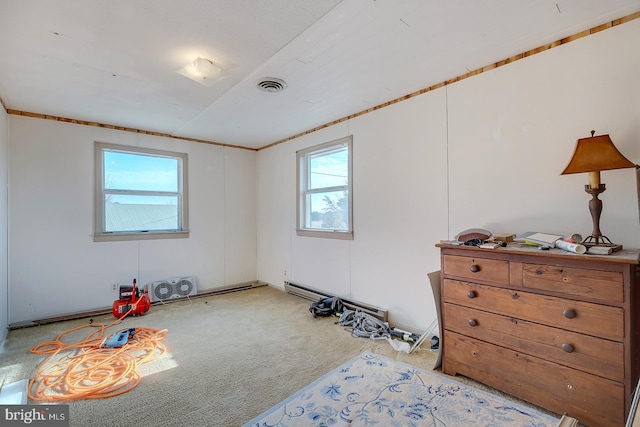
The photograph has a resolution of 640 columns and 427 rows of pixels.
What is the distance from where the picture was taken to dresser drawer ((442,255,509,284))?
1947 millimetres

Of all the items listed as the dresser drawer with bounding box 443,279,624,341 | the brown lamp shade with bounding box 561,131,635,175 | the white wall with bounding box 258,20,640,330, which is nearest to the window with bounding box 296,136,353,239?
the white wall with bounding box 258,20,640,330

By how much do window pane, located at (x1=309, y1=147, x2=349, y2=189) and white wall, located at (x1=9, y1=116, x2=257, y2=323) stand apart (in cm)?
183

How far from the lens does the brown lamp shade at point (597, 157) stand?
64.3 inches

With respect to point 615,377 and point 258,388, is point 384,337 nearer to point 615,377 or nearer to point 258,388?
point 258,388

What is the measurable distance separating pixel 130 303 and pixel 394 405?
3410mm

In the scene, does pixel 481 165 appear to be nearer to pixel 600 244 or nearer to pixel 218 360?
pixel 600 244

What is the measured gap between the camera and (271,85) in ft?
9.01

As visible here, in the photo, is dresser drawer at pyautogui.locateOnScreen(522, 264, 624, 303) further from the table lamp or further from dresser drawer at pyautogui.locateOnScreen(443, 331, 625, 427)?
dresser drawer at pyautogui.locateOnScreen(443, 331, 625, 427)

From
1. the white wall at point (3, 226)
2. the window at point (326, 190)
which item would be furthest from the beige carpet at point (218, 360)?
the window at point (326, 190)

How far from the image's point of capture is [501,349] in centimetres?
194

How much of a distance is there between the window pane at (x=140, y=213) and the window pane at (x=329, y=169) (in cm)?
224

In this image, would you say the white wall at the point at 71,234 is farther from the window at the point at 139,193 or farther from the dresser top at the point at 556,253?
the dresser top at the point at 556,253

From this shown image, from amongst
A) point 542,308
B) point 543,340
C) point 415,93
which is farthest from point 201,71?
point 543,340

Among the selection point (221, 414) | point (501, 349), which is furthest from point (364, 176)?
point (221, 414)
